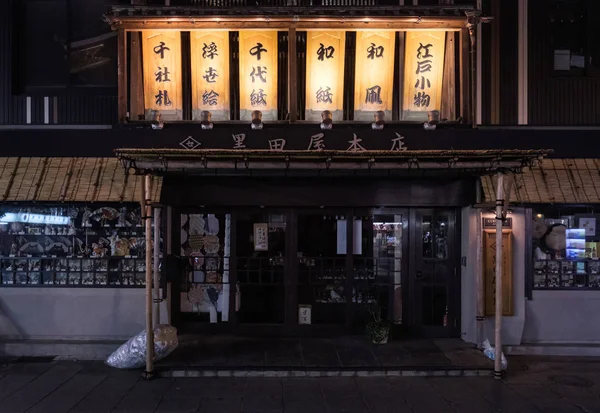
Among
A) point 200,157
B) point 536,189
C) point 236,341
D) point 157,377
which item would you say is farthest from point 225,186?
point 536,189

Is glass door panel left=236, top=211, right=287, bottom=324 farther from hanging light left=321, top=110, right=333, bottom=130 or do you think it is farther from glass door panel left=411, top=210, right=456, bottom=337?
glass door panel left=411, top=210, right=456, bottom=337

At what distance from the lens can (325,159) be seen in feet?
27.7

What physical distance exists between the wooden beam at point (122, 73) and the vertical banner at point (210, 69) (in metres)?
1.30

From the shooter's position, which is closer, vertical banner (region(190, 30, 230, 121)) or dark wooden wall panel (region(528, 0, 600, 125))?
vertical banner (region(190, 30, 230, 121))

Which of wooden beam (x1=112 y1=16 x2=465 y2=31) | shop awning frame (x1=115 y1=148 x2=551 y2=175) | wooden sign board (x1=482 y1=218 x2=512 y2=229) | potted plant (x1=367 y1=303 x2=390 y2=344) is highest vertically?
wooden beam (x1=112 y1=16 x2=465 y2=31)

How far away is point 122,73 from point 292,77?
322cm

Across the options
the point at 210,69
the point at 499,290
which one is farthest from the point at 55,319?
the point at 499,290

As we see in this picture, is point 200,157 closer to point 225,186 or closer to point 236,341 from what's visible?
point 225,186

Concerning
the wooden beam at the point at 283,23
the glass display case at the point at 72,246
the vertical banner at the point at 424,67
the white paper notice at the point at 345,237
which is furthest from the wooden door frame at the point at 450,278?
the glass display case at the point at 72,246

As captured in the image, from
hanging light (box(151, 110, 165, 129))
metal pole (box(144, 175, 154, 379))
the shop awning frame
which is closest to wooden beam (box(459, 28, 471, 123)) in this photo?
the shop awning frame

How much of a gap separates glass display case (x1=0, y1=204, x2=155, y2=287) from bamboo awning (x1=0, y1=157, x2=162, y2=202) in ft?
2.11

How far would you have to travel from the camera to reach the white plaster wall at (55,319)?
33.8ft

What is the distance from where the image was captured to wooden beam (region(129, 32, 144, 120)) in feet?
32.3

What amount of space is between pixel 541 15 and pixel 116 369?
1061 centimetres
